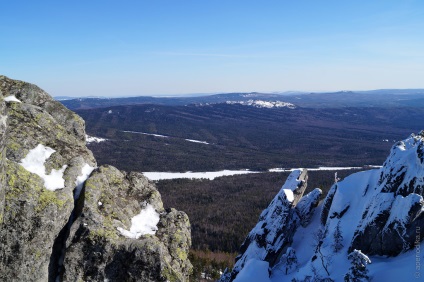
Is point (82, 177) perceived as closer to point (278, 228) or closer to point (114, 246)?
point (114, 246)

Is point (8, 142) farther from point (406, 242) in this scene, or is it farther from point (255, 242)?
point (255, 242)

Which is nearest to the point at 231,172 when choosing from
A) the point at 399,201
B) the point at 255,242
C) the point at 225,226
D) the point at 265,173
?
the point at 265,173

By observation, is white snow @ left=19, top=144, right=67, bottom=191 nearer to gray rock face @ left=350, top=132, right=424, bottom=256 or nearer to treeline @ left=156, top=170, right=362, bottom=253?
gray rock face @ left=350, top=132, right=424, bottom=256

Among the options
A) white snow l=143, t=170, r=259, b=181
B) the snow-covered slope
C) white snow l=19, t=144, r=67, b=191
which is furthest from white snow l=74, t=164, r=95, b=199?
white snow l=143, t=170, r=259, b=181

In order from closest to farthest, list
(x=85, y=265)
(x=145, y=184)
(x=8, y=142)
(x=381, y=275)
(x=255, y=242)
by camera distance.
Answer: (x=85, y=265), (x=8, y=142), (x=145, y=184), (x=381, y=275), (x=255, y=242)

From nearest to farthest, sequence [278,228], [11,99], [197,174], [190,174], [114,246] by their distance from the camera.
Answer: [114,246] < [11,99] < [278,228] < [190,174] < [197,174]

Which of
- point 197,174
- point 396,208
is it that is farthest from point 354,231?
point 197,174

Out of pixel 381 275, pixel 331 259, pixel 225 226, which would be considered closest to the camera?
pixel 381 275
